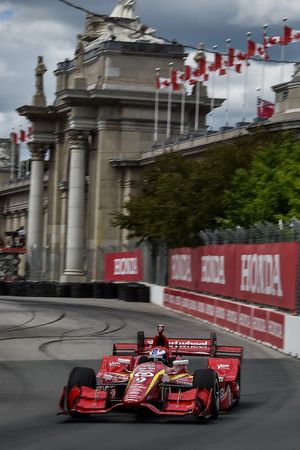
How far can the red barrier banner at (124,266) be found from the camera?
5725cm

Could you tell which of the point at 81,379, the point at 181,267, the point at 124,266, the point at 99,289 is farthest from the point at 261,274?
the point at 124,266

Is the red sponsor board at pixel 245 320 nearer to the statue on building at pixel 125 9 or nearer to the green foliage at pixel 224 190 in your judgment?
the green foliage at pixel 224 190

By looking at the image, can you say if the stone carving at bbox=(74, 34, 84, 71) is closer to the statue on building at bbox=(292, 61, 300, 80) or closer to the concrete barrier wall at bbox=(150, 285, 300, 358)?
the statue on building at bbox=(292, 61, 300, 80)

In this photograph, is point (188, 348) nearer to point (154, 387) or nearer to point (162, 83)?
point (154, 387)

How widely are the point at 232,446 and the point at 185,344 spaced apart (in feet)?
17.5

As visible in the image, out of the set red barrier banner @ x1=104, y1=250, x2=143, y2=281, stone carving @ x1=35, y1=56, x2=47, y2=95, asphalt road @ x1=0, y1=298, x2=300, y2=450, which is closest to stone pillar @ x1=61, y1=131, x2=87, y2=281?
stone carving @ x1=35, y1=56, x2=47, y2=95

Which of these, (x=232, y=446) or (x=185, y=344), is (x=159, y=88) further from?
(x=232, y=446)

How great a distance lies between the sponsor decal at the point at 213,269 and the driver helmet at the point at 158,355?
20.5 meters

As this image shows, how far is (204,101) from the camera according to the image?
8169 centimetres

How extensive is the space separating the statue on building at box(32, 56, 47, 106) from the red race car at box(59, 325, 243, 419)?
7677 centimetres

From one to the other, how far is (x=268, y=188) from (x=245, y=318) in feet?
41.0

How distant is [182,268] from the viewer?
4531cm

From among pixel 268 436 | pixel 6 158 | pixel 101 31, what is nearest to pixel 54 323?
pixel 268 436

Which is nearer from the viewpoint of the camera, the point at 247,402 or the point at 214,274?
the point at 247,402
